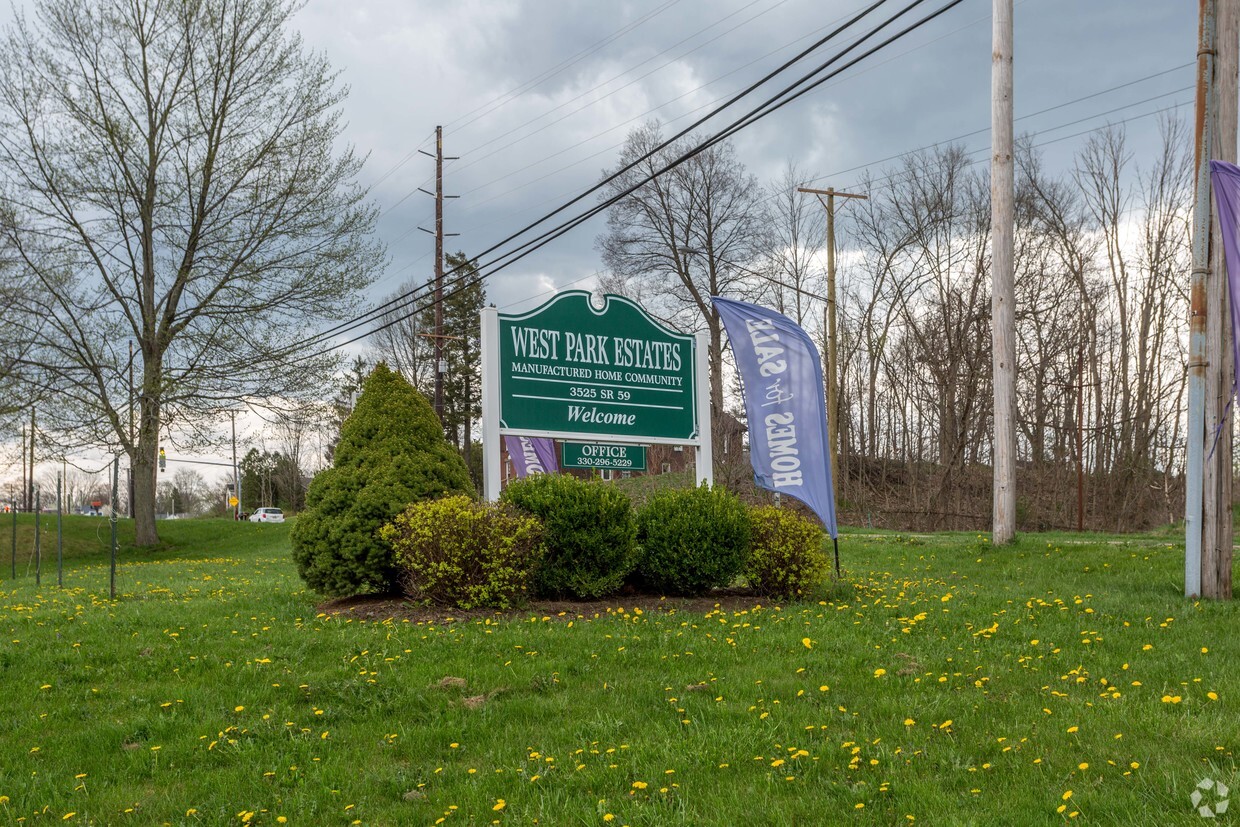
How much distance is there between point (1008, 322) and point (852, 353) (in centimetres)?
2031

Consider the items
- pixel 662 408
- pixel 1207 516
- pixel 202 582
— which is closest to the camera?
pixel 1207 516

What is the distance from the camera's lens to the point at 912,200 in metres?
32.7

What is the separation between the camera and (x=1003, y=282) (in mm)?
15297

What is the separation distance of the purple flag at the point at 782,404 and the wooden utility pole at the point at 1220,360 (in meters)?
3.78

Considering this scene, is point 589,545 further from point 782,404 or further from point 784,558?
point 782,404

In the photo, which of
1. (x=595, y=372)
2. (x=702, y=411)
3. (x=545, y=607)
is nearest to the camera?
(x=545, y=607)

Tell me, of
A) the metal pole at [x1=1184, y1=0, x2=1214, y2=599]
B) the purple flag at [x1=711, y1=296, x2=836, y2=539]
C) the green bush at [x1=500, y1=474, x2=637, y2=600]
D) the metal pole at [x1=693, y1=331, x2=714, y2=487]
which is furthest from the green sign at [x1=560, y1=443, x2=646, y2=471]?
the metal pole at [x1=1184, y1=0, x2=1214, y2=599]

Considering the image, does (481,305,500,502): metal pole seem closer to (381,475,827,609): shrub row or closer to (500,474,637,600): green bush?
(381,475,827,609): shrub row

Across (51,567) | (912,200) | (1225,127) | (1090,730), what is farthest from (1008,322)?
(51,567)

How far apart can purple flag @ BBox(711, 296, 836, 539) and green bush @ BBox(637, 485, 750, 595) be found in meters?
1.31

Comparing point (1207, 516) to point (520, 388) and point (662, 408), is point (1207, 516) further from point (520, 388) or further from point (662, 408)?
point (520, 388)

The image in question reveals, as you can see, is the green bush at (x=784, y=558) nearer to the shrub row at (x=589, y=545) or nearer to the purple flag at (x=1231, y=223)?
the shrub row at (x=589, y=545)

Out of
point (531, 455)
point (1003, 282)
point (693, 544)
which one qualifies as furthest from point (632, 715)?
point (1003, 282)

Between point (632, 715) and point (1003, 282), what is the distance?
1194cm
